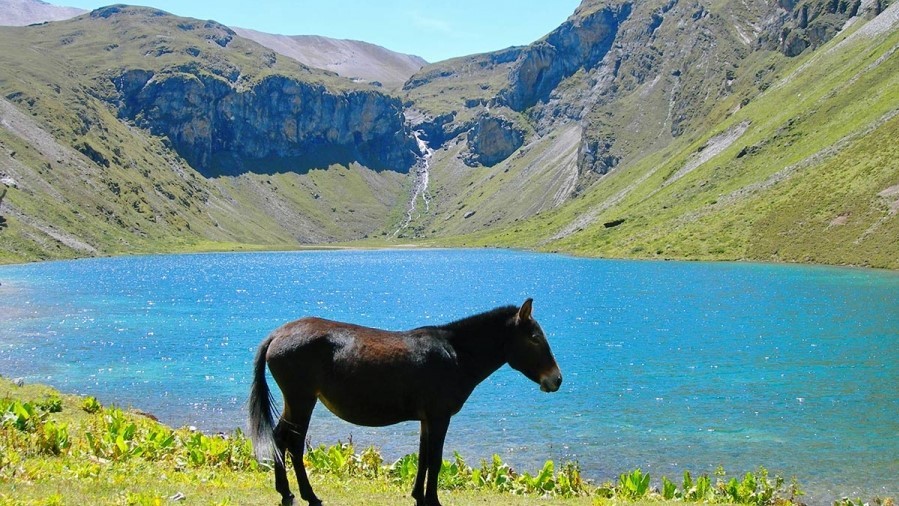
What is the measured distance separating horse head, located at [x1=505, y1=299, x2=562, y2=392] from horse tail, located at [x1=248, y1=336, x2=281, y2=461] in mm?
4667

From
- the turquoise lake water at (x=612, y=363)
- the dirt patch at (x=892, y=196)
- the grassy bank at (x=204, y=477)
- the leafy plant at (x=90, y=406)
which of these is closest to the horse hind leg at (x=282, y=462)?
the grassy bank at (x=204, y=477)

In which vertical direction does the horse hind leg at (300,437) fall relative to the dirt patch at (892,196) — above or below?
below

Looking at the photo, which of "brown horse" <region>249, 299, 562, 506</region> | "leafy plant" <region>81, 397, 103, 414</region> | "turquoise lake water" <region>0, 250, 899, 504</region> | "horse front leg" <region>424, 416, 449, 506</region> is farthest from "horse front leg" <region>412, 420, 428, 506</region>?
"leafy plant" <region>81, 397, 103, 414</region>

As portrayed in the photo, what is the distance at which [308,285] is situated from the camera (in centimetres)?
13162

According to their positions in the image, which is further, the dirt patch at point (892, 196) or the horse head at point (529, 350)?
the dirt patch at point (892, 196)

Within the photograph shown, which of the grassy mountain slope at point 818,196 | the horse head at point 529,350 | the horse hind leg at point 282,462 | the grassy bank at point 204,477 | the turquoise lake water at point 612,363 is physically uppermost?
the grassy mountain slope at point 818,196

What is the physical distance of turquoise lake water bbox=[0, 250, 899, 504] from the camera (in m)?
32.1

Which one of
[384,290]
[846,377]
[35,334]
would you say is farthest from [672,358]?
[384,290]

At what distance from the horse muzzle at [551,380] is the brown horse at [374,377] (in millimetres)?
19

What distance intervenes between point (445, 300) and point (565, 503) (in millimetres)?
83396

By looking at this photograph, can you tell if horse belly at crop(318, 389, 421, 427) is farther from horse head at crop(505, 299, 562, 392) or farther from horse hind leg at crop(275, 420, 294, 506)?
horse head at crop(505, 299, 562, 392)

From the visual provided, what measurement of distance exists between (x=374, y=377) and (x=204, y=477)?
5516 millimetres

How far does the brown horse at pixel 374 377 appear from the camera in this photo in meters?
13.0

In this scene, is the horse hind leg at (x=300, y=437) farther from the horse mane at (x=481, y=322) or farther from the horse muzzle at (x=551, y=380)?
the horse muzzle at (x=551, y=380)
